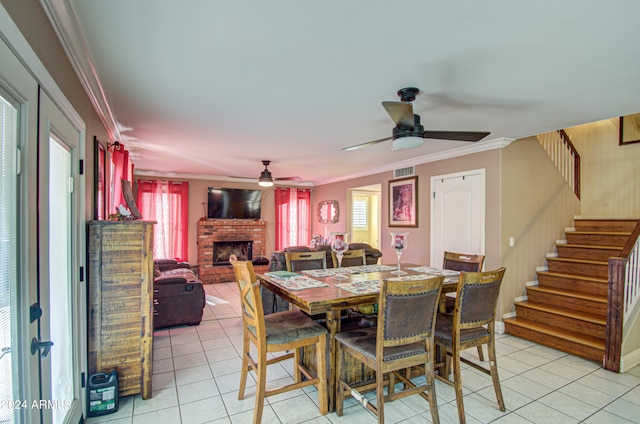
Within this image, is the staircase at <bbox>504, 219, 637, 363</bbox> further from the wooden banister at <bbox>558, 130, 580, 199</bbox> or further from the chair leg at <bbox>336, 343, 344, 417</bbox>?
the chair leg at <bbox>336, 343, 344, 417</bbox>

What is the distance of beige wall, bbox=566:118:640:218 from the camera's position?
468cm

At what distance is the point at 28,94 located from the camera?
1.31 meters

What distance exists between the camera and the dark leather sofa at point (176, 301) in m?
4.02

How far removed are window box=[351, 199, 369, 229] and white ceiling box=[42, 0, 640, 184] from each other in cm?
456

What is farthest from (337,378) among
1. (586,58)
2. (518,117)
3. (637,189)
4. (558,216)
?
(637,189)

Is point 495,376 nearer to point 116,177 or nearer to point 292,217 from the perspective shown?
point 116,177

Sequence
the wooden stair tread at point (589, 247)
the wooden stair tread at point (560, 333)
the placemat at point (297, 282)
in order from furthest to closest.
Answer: the wooden stair tread at point (589, 247) < the wooden stair tread at point (560, 333) < the placemat at point (297, 282)

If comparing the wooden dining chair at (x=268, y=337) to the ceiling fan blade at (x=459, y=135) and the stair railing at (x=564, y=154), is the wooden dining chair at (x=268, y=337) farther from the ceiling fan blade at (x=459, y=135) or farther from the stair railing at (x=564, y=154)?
the stair railing at (x=564, y=154)

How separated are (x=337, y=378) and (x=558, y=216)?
4224 millimetres

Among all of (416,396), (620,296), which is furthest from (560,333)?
(416,396)

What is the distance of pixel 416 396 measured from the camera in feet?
8.52

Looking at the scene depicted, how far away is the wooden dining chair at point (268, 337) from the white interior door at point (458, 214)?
2.95 metres

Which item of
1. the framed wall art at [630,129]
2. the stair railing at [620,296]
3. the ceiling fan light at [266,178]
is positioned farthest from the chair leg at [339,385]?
the framed wall art at [630,129]

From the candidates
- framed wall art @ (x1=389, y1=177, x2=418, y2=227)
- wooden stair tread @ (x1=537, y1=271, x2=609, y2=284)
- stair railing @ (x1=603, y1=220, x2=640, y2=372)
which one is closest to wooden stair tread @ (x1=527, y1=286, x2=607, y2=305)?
wooden stair tread @ (x1=537, y1=271, x2=609, y2=284)
